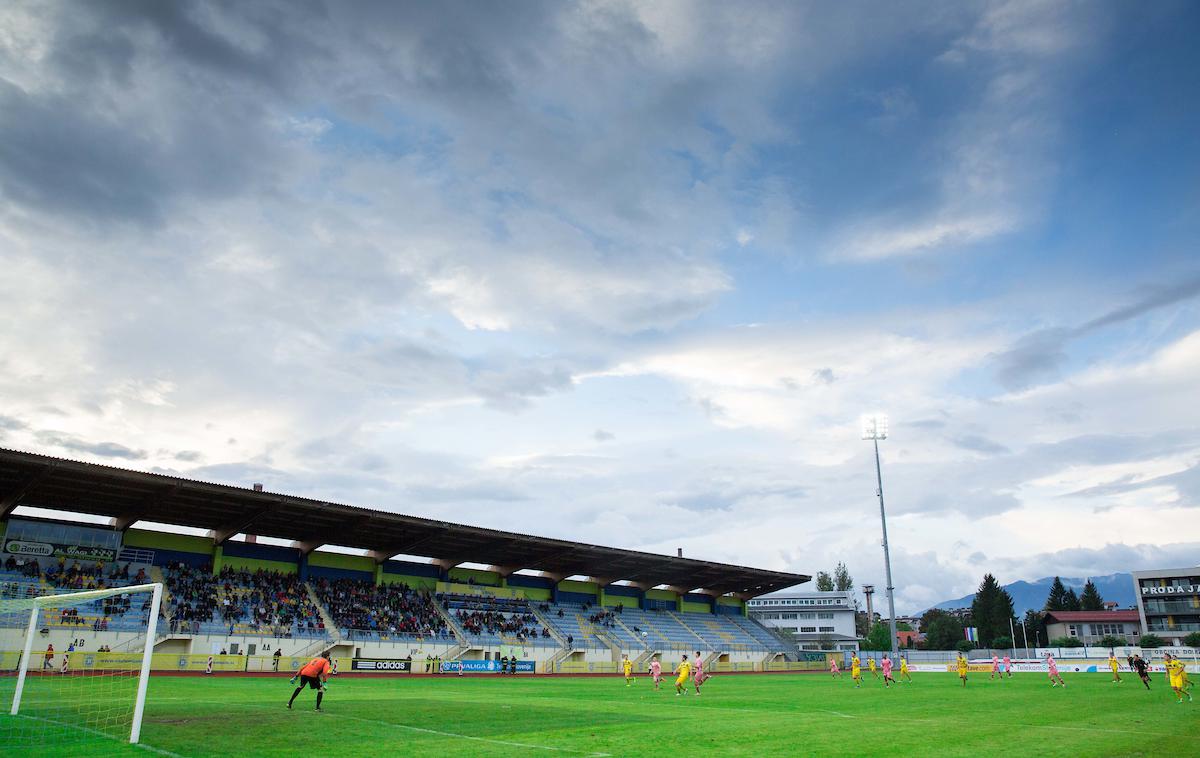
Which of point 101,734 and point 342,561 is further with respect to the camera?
point 342,561

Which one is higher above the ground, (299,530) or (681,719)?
(299,530)

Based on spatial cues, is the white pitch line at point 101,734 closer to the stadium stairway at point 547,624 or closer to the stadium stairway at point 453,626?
the stadium stairway at point 453,626

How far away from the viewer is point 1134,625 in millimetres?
114562

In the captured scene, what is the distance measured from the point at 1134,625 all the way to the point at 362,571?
368 feet

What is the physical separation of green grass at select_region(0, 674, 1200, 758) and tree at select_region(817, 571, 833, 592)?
148m

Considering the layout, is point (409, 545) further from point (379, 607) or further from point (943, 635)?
point (943, 635)

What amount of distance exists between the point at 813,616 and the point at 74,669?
135 m

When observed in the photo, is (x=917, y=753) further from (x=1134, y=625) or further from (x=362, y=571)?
(x=1134, y=625)

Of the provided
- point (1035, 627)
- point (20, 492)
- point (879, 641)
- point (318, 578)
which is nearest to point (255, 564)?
point (318, 578)

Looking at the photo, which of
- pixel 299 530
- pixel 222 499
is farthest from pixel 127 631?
pixel 299 530

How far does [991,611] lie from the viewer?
431 feet

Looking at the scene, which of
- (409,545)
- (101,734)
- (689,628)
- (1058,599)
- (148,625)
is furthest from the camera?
(1058,599)

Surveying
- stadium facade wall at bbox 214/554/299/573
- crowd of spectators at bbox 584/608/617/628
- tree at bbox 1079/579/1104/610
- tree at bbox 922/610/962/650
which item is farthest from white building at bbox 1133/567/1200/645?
stadium facade wall at bbox 214/554/299/573

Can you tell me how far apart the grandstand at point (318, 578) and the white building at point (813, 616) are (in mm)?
67755
